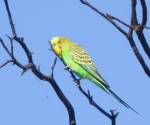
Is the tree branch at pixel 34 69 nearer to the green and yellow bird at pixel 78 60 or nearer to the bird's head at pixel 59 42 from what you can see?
the bird's head at pixel 59 42

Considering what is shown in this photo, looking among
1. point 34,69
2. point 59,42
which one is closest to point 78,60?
point 59,42

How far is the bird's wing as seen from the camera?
349 inches

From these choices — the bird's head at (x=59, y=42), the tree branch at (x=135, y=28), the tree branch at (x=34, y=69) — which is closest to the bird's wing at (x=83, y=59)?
the bird's head at (x=59, y=42)

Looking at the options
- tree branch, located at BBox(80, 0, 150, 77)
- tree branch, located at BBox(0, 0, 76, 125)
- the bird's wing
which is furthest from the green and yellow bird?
tree branch, located at BBox(80, 0, 150, 77)

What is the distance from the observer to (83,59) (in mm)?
9258

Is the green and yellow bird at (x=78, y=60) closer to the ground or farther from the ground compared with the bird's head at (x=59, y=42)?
closer to the ground

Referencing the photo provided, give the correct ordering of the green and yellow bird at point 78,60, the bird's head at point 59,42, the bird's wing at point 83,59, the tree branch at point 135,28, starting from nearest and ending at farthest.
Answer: the tree branch at point 135,28 → the bird's head at point 59,42 → the green and yellow bird at point 78,60 → the bird's wing at point 83,59

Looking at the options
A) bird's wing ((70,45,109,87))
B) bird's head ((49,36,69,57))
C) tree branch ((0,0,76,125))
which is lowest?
bird's wing ((70,45,109,87))

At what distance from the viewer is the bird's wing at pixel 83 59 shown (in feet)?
29.1

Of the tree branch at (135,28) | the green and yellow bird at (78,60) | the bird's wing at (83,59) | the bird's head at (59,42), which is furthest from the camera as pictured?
the bird's wing at (83,59)

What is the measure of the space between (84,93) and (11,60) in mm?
859

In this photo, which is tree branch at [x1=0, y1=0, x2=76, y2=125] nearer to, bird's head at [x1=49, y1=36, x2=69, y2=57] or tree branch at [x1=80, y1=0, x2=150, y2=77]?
tree branch at [x1=80, y1=0, x2=150, y2=77]

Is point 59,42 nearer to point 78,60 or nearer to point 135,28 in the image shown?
point 78,60

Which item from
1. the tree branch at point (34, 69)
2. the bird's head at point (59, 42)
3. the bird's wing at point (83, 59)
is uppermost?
the tree branch at point (34, 69)
